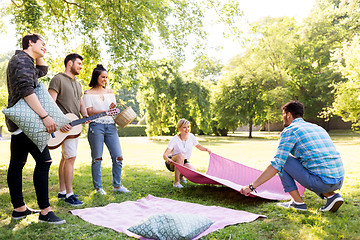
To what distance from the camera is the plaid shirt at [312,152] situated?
265 cm

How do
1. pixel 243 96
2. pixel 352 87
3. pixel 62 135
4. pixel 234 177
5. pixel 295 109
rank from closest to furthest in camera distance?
pixel 295 109 → pixel 62 135 → pixel 234 177 → pixel 352 87 → pixel 243 96

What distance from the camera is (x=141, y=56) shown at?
5664 millimetres

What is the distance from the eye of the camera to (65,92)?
3.21 meters

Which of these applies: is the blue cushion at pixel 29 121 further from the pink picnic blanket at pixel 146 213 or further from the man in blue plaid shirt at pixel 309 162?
the man in blue plaid shirt at pixel 309 162

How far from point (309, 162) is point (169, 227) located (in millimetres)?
1416

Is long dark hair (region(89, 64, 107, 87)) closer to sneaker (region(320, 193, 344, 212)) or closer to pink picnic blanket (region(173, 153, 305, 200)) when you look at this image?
pink picnic blanket (region(173, 153, 305, 200))

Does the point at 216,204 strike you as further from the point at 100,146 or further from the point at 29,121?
the point at 29,121

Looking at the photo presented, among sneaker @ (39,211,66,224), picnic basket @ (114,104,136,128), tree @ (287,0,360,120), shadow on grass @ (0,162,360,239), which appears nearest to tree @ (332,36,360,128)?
tree @ (287,0,360,120)

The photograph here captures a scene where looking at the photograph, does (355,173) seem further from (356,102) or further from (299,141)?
(356,102)

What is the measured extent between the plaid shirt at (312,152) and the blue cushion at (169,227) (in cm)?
93

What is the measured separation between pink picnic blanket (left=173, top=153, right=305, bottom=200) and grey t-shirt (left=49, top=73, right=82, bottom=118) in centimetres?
137

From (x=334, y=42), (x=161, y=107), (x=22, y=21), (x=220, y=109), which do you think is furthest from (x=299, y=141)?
(x=334, y=42)

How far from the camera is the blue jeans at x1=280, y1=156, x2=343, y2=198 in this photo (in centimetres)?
267

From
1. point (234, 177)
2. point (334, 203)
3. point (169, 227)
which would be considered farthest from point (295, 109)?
point (169, 227)
